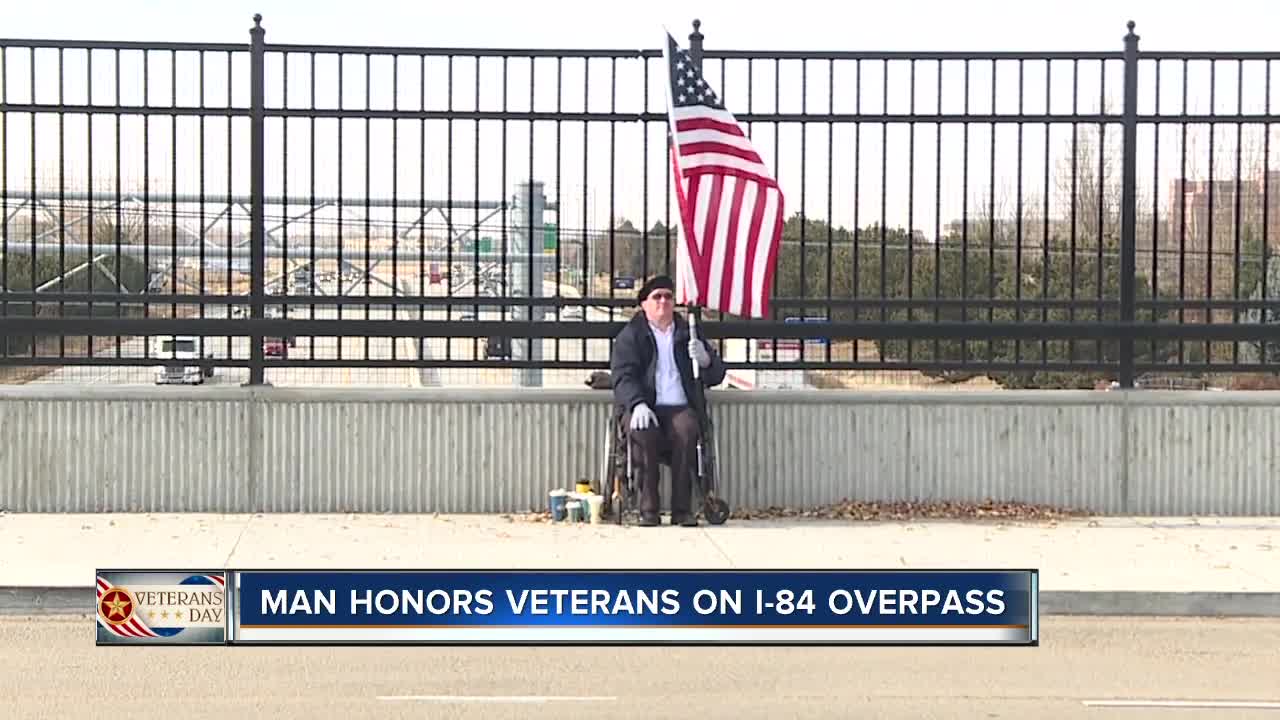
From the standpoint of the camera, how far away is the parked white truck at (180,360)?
13234 millimetres

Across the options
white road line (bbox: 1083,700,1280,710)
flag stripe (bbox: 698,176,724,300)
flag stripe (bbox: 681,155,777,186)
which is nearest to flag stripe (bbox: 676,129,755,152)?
flag stripe (bbox: 681,155,777,186)

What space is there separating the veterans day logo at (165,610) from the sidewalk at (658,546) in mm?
739

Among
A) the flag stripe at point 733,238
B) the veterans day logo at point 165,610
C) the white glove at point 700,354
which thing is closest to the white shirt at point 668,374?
the white glove at point 700,354

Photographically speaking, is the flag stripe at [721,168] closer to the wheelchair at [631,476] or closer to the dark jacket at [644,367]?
the dark jacket at [644,367]

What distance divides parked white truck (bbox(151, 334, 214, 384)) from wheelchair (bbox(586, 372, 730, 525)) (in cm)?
271

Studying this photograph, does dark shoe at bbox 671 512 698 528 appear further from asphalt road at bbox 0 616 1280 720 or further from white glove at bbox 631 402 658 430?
asphalt road at bbox 0 616 1280 720

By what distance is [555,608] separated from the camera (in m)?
9.93

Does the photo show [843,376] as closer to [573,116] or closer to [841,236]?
[841,236]

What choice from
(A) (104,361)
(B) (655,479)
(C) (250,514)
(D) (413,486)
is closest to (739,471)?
(B) (655,479)

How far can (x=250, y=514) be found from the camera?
13156 mm

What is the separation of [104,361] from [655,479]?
370 cm

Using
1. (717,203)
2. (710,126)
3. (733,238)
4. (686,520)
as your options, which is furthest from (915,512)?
(710,126)

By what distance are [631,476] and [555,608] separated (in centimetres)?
293

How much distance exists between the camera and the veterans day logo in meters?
9.37
